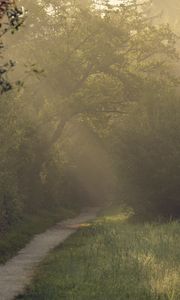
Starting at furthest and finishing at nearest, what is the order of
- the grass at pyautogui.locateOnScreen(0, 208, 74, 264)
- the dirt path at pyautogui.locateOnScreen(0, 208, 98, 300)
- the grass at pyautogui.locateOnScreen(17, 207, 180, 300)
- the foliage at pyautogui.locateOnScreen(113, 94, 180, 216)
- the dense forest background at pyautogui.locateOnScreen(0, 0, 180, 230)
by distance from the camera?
the dense forest background at pyautogui.locateOnScreen(0, 0, 180, 230), the foliage at pyautogui.locateOnScreen(113, 94, 180, 216), the grass at pyautogui.locateOnScreen(0, 208, 74, 264), the dirt path at pyautogui.locateOnScreen(0, 208, 98, 300), the grass at pyautogui.locateOnScreen(17, 207, 180, 300)

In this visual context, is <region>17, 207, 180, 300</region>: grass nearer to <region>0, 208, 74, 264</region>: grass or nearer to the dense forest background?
<region>0, 208, 74, 264</region>: grass

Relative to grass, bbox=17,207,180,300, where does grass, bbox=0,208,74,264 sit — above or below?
above

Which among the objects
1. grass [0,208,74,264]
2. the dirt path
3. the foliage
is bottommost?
the dirt path

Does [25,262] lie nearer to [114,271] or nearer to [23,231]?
[114,271]

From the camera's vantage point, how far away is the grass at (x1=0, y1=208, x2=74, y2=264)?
97.0ft

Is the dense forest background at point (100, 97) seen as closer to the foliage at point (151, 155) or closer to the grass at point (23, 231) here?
the foliage at point (151, 155)

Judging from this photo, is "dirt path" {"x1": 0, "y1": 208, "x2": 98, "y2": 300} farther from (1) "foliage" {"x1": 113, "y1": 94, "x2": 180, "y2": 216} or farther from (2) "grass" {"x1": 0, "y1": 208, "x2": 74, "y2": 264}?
(1) "foliage" {"x1": 113, "y1": 94, "x2": 180, "y2": 216}

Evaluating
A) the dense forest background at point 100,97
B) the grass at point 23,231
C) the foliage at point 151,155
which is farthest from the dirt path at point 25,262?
the foliage at point 151,155

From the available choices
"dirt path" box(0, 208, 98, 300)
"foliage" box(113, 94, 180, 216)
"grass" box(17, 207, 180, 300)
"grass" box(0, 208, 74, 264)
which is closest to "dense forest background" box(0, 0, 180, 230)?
"foliage" box(113, 94, 180, 216)

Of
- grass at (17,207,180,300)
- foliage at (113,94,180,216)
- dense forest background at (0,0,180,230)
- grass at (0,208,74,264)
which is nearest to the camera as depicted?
grass at (17,207,180,300)

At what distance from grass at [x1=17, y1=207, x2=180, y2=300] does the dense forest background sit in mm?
12471

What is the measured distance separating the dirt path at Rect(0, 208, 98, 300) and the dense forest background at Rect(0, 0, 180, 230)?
3.22 meters

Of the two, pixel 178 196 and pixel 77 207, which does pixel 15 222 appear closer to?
pixel 178 196

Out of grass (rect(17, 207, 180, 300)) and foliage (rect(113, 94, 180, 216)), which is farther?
foliage (rect(113, 94, 180, 216))
